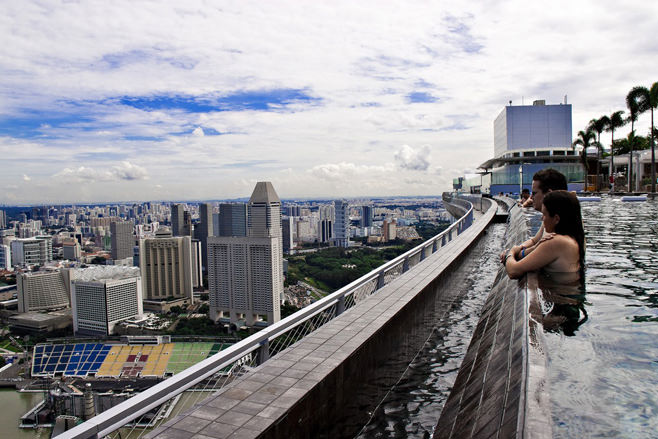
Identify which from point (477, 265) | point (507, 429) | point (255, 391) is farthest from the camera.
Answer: point (477, 265)

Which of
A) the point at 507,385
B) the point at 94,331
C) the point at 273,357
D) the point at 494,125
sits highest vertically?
the point at 494,125

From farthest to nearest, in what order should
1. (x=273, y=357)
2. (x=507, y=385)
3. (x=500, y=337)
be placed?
1. (x=273, y=357)
2. (x=500, y=337)
3. (x=507, y=385)

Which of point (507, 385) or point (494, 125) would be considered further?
point (494, 125)

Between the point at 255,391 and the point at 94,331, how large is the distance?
4691 centimetres

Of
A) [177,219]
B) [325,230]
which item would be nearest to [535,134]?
[325,230]

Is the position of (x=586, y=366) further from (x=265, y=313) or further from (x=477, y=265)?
(x=265, y=313)

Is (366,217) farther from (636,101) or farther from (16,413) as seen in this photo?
(16,413)

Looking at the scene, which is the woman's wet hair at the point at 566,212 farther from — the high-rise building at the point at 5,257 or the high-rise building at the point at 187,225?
the high-rise building at the point at 187,225

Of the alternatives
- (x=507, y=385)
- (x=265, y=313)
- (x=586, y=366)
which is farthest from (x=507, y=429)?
(x=265, y=313)

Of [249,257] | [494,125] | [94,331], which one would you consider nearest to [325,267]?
[249,257]

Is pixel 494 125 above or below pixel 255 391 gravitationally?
above

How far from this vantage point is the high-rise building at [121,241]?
98775 mm

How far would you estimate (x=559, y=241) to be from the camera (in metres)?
4.05

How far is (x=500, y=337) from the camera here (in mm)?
3484
